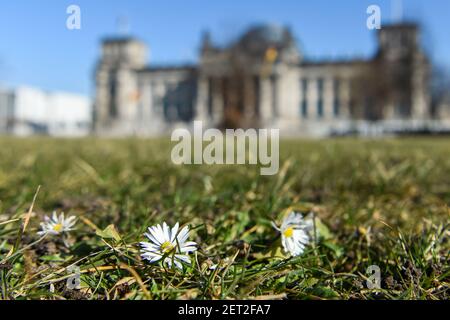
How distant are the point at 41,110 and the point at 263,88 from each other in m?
16.8

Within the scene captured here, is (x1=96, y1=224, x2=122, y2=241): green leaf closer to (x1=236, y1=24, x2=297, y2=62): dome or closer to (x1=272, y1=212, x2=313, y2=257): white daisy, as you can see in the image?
(x1=272, y1=212, x2=313, y2=257): white daisy

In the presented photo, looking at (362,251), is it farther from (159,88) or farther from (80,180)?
(159,88)

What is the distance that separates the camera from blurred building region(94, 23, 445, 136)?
19.4 metres

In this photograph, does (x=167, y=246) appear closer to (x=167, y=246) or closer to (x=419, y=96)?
(x=167, y=246)

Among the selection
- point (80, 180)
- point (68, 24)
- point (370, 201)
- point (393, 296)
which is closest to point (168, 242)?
point (393, 296)

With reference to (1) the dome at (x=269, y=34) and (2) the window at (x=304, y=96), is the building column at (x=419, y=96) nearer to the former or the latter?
(2) the window at (x=304, y=96)

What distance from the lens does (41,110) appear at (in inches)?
1293

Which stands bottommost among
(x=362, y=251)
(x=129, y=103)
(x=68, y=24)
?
(x=362, y=251)

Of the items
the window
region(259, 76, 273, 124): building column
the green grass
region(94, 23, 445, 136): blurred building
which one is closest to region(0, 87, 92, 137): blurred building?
region(94, 23, 445, 136): blurred building

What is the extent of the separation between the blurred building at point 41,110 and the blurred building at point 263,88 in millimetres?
3682

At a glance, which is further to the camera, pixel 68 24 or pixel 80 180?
pixel 80 180

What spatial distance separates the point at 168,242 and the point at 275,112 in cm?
2590

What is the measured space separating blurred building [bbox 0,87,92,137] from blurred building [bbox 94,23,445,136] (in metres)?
3.68

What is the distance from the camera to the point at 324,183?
81cm
